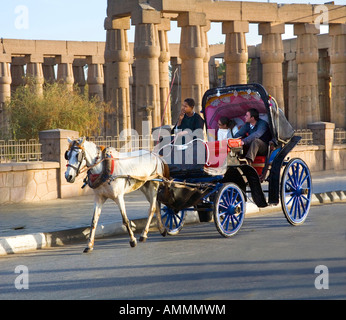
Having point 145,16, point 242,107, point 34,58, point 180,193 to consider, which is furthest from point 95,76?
point 180,193

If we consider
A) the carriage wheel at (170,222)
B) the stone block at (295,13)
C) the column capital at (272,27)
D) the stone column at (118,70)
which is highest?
the stone block at (295,13)

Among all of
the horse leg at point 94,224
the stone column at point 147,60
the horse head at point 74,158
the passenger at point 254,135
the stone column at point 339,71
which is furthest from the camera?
the stone column at point 339,71

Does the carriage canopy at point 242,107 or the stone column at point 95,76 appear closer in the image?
the carriage canopy at point 242,107

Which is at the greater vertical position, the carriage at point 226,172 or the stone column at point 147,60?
the stone column at point 147,60

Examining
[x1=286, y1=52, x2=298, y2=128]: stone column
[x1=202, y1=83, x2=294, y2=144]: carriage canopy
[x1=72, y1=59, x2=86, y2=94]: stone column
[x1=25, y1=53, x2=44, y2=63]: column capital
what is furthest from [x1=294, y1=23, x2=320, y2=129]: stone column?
[x1=202, y1=83, x2=294, y2=144]: carriage canopy

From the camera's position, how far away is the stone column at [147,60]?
1225 inches

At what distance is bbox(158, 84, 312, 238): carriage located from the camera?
419 inches

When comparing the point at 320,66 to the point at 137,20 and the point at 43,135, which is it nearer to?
the point at 137,20

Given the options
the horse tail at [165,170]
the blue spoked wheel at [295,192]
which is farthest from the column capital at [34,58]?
the horse tail at [165,170]

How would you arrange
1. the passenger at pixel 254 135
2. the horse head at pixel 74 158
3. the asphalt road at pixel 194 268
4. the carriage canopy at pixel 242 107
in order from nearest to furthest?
1. the asphalt road at pixel 194 268
2. the horse head at pixel 74 158
3. the passenger at pixel 254 135
4. the carriage canopy at pixel 242 107

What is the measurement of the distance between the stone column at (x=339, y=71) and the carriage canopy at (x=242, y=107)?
27716 mm

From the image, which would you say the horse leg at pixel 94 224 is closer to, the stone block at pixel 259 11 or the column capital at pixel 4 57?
the stone block at pixel 259 11

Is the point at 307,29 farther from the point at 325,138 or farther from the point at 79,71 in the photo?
the point at 79,71

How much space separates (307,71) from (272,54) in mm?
2857
